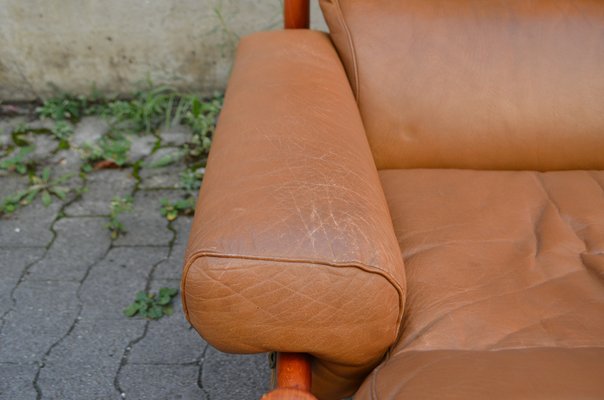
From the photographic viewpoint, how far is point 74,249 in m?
1.91

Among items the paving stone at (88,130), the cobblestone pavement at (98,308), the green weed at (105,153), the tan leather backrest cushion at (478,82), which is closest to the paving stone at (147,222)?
the cobblestone pavement at (98,308)

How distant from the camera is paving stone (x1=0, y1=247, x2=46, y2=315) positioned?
1.75 m

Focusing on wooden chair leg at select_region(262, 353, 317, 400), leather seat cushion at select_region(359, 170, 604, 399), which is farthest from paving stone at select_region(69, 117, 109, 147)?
wooden chair leg at select_region(262, 353, 317, 400)

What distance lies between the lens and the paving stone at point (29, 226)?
76.4 inches

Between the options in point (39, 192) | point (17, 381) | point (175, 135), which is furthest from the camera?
point (175, 135)

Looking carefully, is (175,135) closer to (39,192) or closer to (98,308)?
(39,192)

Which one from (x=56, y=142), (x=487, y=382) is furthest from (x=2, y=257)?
(x=487, y=382)

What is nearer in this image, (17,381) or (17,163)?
(17,381)

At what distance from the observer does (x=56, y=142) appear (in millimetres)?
2410

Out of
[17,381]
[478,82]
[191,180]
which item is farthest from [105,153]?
[478,82]

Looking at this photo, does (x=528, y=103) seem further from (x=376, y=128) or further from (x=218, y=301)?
(x=218, y=301)

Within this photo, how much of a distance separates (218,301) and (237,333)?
58 millimetres

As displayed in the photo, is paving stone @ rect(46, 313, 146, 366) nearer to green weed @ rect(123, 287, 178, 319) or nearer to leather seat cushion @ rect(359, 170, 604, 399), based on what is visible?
green weed @ rect(123, 287, 178, 319)

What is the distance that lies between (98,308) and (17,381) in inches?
10.8
